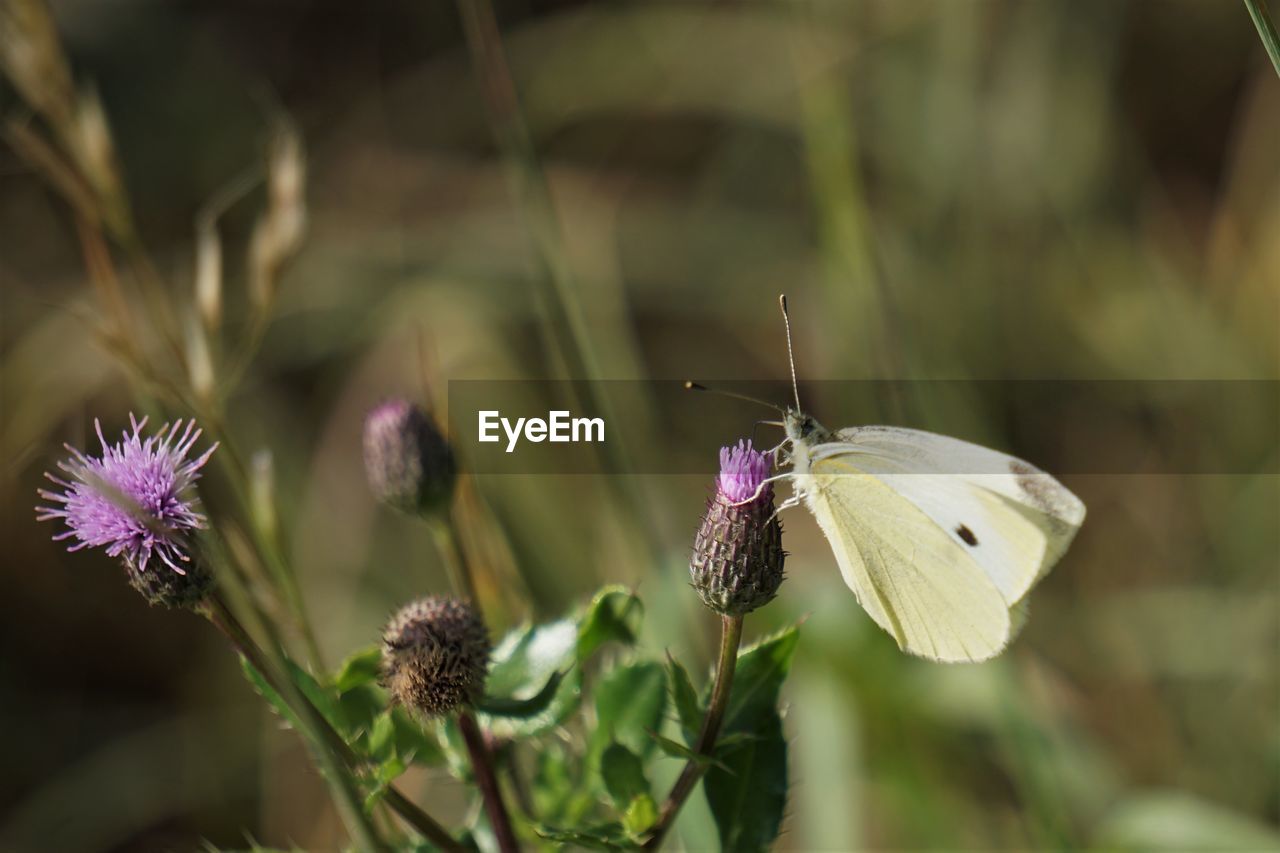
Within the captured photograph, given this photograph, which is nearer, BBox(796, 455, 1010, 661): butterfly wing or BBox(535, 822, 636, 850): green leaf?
BBox(535, 822, 636, 850): green leaf

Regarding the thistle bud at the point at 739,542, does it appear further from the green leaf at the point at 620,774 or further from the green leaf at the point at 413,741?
the green leaf at the point at 413,741

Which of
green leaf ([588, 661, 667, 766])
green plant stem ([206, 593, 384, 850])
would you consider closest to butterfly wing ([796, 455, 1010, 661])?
green leaf ([588, 661, 667, 766])

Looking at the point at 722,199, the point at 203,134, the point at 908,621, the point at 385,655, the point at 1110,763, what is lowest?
the point at 385,655

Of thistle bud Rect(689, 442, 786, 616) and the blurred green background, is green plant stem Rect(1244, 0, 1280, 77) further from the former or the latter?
the blurred green background

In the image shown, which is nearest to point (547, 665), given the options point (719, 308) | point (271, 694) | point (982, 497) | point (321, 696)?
point (321, 696)

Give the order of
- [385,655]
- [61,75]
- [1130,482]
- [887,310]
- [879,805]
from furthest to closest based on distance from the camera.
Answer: [1130,482]
[879,805]
[887,310]
[61,75]
[385,655]

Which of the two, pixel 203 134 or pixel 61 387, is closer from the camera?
pixel 61 387

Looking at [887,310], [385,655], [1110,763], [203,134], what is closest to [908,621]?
[385,655]

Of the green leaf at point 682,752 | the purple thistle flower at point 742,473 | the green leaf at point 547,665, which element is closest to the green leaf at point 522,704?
the green leaf at point 547,665

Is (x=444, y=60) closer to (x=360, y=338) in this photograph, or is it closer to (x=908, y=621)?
(x=360, y=338)
